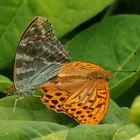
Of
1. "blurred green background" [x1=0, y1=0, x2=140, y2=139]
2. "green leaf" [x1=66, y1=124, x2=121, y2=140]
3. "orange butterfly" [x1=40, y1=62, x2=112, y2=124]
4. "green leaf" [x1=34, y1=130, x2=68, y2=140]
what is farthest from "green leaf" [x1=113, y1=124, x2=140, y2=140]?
"blurred green background" [x1=0, y1=0, x2=140, y2=139]

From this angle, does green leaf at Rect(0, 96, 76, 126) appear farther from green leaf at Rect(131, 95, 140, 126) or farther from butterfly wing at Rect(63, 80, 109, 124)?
green leaf at Rect(131, 95, 140, 126)

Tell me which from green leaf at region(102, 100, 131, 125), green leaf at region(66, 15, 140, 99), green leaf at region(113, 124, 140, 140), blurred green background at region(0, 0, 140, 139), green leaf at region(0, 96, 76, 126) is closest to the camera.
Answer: green leaf at region(113, 124, 140, 140)

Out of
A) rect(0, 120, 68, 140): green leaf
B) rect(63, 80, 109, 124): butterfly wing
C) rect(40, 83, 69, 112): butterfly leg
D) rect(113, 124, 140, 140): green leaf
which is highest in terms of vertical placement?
rect(113, 124, 140, 140): green leaf

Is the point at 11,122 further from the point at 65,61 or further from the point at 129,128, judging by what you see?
the point at 65,61

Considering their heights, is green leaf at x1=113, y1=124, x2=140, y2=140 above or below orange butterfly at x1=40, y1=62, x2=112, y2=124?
above

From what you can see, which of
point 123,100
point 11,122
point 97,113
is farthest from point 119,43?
point 11,122

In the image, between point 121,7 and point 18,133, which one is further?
point 121,7

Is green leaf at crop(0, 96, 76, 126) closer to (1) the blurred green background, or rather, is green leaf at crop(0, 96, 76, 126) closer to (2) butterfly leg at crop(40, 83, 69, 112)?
(2) butterfly leg at crop(40, 83, 69, 112)

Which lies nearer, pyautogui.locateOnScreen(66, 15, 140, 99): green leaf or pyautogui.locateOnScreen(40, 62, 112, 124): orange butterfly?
pyautogui.locateOnScreen(40, 62, 112, 124): orange butterfly

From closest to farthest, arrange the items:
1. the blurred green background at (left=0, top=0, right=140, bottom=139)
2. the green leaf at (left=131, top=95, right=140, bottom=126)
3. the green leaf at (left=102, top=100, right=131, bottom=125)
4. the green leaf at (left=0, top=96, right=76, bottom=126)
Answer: the green leaf at (left=131, top=95, right=140, bottom=126)
the green leaf at (left=0, top=96, right=76, bottom=126)
the green leaf at (left=102, top=100, right=131, bottom=125)
the blurred green background at (left=0, top=0, right=140, bottom=139)
